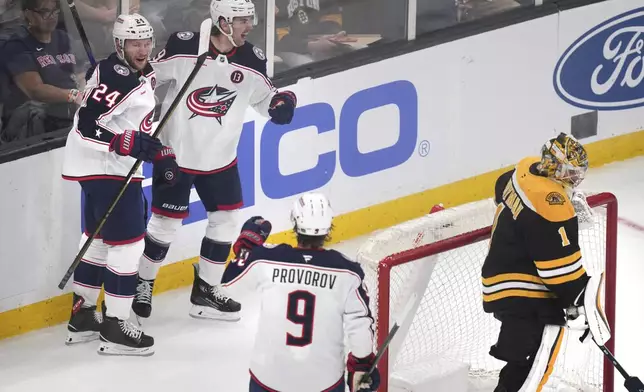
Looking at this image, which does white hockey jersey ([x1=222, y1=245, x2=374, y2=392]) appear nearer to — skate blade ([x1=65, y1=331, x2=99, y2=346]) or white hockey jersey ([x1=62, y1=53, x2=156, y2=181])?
white hockey jersey ([x1=62, y1=53, x2=156, y2=181])

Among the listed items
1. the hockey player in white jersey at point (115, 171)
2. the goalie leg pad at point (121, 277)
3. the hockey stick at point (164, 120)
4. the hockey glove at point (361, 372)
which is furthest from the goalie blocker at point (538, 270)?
the goalie leg pad at point (121, 277)

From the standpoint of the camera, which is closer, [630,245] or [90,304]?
[90,304]

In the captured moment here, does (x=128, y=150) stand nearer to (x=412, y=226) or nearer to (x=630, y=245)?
(x=412, y=226)

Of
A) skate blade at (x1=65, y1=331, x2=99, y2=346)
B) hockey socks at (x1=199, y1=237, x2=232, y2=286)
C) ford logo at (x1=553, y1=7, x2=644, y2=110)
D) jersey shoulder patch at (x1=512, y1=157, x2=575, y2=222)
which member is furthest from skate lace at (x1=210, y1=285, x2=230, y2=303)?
ford logo at (x1=553, y1=7, x2=644, y2=110)

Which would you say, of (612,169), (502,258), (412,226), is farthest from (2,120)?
(612,169)

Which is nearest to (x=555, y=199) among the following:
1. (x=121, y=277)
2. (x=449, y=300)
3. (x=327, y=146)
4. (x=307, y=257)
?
(x=449, y=300)

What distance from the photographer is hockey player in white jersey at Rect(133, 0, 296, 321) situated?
6.01 meters

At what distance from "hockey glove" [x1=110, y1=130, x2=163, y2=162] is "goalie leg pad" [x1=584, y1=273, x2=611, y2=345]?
1.75 meters

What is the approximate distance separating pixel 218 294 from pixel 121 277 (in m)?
0.65

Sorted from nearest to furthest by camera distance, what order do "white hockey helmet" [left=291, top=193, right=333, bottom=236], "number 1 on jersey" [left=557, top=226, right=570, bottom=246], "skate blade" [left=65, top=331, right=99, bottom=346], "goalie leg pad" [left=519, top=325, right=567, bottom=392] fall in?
1. "white hockey helmet" [left=291, top=193, right=333, bottom=236]
2. "number 1 on jersey" [left=557, top=226, right=570, bottom=246]
3. "goalie leg pad" [left=519, top=325, right=567, bottom=392]
4. "skate blade" [left=65, top=331, right=99, bottom=346]

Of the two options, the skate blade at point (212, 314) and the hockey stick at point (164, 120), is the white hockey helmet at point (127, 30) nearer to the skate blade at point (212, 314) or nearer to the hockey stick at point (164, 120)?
the hockey stick at point (164, 120)

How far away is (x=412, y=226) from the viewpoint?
5.26m

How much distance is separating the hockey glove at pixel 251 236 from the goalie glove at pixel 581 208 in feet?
3.95

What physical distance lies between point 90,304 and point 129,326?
195mm
